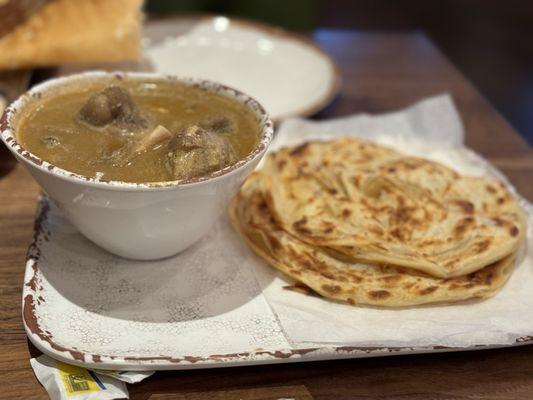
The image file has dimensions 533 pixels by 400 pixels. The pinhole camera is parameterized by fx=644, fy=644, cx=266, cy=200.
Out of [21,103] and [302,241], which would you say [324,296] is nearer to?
[302,241]

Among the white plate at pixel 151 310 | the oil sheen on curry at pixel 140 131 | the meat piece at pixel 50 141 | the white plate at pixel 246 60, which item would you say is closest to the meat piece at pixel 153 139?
the oil sheen on curry at pixel 140 131

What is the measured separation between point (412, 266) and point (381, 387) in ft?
1.35

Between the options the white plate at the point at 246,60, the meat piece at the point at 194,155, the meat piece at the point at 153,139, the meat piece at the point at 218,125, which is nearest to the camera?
the meat piece at the point at 194,155

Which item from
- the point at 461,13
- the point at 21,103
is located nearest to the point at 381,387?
the point at 21,103

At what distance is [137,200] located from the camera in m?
1.75

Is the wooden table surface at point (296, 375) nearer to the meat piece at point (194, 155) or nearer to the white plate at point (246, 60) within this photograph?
the meat piece at point (194, 155)

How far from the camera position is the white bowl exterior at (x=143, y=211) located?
5.74ft

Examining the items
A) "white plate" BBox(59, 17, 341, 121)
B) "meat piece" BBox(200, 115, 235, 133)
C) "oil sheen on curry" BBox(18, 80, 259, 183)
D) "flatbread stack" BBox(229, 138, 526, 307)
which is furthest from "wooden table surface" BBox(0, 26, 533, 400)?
"white plate" BBox(59, 17, 341, 121)

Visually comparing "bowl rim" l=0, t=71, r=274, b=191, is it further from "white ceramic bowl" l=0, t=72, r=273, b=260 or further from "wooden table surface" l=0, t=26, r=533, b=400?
"wooden table surface" l=0, t=26, r=533, b=400

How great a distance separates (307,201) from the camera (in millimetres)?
2248

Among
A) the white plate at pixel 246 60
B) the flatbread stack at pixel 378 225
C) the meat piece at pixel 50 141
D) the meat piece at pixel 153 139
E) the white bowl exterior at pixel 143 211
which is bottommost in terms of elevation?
the white plate at pixel 246 60

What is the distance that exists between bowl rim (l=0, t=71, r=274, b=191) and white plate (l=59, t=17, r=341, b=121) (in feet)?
3.15

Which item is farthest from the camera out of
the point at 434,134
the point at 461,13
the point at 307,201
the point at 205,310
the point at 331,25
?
the point at 461,13

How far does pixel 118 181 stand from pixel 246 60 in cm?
214
